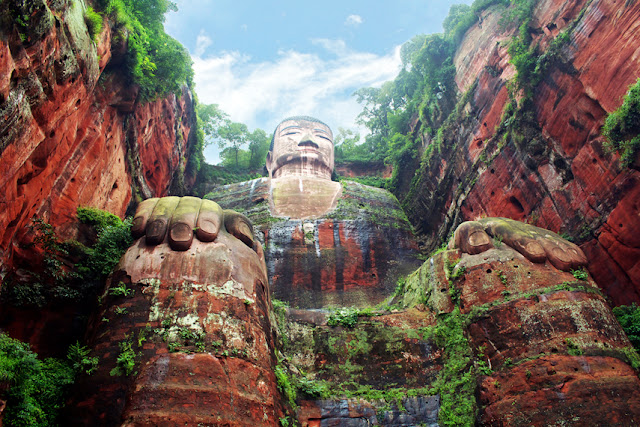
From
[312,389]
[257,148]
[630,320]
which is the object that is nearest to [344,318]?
[312,389]

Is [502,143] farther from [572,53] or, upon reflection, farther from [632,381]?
[632,381]

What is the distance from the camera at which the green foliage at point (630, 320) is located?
8078 mm

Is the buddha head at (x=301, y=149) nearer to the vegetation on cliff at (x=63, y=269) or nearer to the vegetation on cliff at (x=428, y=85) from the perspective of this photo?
the vegetation on cliff at (x=428, y=85)

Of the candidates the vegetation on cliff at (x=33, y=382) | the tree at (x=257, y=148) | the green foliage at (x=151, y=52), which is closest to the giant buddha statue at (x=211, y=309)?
the vegetation on cliff at (x=33, y=382)

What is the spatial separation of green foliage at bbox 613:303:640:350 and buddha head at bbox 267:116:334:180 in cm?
1619

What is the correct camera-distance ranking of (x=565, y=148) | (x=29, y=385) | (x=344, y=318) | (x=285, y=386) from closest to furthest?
(x=29, y=385)
(x=285, y=386)
(x=344, y=318)
(x=565, y=148)

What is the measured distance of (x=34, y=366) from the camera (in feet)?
20.5

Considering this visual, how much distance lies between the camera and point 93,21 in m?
8.12

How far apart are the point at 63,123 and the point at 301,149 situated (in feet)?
54.0

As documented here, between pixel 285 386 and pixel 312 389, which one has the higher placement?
pixel 312 389

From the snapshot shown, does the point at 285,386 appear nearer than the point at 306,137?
Yes

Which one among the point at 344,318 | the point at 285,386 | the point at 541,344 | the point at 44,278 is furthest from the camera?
the point at 344,318

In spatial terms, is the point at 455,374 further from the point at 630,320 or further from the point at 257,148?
the point at 257,148

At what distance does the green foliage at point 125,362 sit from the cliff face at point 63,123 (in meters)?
2.49
